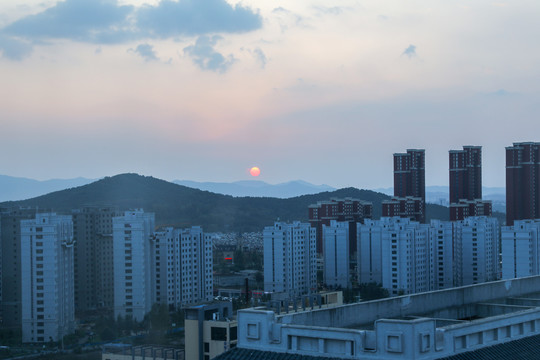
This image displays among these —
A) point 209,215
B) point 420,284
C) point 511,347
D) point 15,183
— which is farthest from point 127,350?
point 15,183

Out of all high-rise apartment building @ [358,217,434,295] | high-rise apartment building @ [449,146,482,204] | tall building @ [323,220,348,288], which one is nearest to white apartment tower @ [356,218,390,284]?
tall building @ [323,220,348,288]

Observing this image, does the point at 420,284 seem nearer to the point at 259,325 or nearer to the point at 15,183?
the point at 259,325

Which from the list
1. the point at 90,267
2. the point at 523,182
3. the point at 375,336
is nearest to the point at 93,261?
the point at 90,267

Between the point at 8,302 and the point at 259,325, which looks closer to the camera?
the point at 259,325

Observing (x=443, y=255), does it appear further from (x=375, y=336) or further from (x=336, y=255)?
(x=375, y=336)

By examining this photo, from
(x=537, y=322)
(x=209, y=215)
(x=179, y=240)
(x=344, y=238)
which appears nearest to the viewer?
(x=537, y=322)
